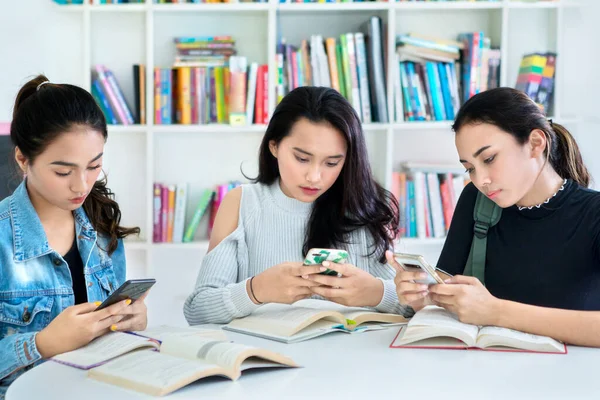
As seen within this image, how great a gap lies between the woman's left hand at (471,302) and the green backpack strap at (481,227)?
1.14 feet

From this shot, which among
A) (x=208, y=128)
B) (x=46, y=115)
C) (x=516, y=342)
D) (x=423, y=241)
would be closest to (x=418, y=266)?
(x=516, y=342)

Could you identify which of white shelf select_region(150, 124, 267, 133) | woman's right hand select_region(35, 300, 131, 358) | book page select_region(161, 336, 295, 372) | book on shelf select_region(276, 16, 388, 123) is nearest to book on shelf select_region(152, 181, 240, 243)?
white shelf select_region(150, 124, 267, 133)

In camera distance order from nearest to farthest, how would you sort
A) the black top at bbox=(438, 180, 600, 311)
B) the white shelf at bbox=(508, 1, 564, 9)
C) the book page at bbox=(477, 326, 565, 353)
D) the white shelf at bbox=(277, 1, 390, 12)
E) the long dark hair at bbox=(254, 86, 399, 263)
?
1. the book page at bbox=(477, 326, 565, 353)
2. the black top at bbox=(438, 180, 600, 311)
3. the long dark hair at bbox=(254, 86, 399, 263)
4. the white shelf at bbox=(277, 1, 390, 12)
5. the white shelf at bbox=(508, 1, 564, 9)

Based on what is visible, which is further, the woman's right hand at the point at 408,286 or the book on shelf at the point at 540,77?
the book on shelf at the point at 540,77

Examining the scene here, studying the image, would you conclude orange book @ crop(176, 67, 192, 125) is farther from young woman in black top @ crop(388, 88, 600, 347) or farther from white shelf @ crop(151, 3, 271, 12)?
young woman in black top @ crop(388, 88, 600, 347)

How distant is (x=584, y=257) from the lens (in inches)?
67.5

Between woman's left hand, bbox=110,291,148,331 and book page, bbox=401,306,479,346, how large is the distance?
22.0 inches

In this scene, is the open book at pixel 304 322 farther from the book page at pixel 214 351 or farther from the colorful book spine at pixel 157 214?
the colorful book spine at pixel 157 214

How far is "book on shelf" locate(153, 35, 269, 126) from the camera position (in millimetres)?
3312

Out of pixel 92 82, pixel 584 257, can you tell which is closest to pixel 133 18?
pixel 92 82

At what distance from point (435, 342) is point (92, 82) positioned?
7.82 feet

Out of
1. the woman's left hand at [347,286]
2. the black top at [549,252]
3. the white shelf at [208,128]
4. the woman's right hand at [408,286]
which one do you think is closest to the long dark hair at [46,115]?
the woman's left hand at [347,286]

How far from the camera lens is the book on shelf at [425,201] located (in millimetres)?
3389

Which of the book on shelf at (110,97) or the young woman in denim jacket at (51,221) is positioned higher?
the book on shelf at (110,97)
